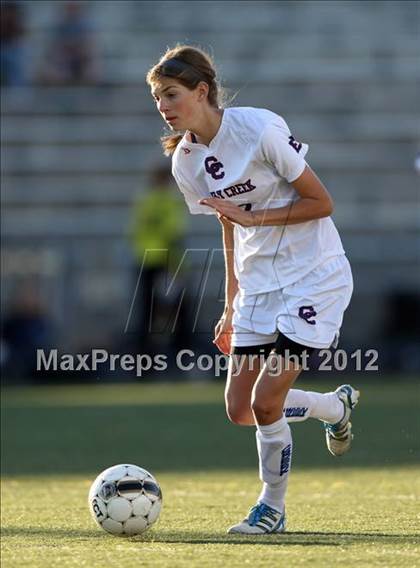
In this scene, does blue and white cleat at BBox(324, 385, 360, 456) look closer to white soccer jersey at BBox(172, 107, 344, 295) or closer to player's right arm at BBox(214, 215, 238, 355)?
player's right arm at BBox(214, 215, 238, 355)

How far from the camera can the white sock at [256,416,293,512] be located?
563cm

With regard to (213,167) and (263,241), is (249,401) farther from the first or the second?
(213,167)

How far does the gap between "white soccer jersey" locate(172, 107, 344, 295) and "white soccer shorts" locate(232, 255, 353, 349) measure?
40 mm

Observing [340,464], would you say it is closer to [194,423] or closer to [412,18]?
[194,423]

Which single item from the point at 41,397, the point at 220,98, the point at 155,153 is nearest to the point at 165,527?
the point at 220,98

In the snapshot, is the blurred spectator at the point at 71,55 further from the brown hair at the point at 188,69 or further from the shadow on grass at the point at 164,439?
the brown hair at the point at 188,69

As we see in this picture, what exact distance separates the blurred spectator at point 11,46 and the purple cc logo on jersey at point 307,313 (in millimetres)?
14030

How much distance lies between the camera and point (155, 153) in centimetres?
1927

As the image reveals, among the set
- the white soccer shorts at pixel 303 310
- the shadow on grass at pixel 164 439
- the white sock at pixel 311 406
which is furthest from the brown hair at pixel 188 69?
the shadow on grass at pixel 164 439

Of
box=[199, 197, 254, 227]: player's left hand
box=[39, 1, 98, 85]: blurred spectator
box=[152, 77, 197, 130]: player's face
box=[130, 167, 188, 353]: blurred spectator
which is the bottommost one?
box=[130, 167, 188, 353]: blurred spectator

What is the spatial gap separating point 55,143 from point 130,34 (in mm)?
2048

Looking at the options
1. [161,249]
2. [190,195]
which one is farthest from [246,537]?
[161,249]

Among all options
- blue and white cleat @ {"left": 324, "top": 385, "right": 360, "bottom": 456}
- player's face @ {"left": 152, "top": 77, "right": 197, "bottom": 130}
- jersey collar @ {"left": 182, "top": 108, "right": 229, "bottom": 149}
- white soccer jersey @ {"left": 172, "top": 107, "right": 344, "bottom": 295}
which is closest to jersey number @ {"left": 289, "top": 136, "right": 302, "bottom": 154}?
white soccer jersey @ {"left": 172, "top": 107, "right": 344, "bottom": 295}

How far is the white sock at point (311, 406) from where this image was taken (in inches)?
237
